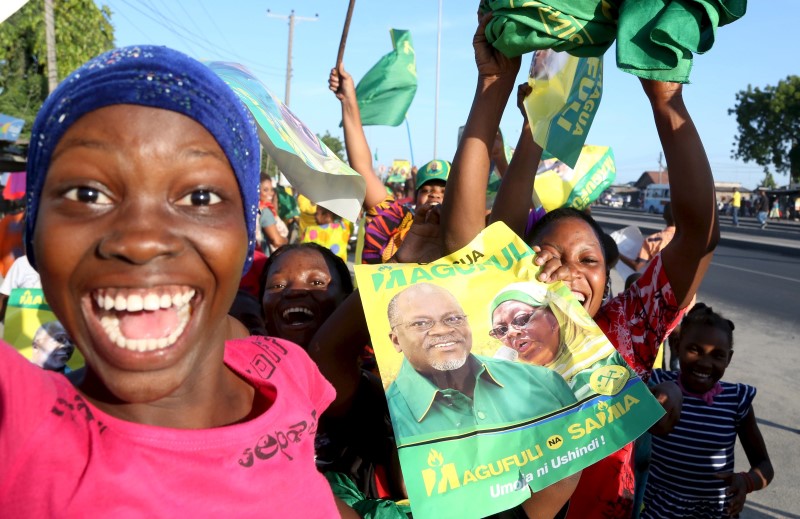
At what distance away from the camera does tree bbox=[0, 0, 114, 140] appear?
19109mm

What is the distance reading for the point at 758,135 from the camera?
149 ft

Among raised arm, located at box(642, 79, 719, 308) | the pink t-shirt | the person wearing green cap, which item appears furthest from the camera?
raised arm, located at box(642, 79, 719, 308)

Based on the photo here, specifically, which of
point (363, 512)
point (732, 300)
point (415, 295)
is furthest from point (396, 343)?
point (732, 300)

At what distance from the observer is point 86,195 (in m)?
0.98

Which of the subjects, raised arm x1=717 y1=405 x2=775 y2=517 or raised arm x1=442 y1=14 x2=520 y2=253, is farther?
raised arm x1=717 y1=405 x2=775 y2=517

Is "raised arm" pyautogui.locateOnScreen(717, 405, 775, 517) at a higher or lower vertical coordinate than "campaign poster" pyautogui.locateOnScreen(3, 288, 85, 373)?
lower

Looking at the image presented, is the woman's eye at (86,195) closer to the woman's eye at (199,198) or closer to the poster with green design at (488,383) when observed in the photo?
the woman's eye at (199,198)

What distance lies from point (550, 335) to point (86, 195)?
99 centimetres

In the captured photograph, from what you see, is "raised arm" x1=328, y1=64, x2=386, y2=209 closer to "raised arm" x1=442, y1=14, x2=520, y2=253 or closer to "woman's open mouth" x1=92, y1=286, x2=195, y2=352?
"raised arm" x1=442, y1=14, x2=520, y2=253

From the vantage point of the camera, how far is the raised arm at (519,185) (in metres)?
2.06

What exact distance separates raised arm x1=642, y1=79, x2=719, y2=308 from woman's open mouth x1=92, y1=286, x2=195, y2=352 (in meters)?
1.23

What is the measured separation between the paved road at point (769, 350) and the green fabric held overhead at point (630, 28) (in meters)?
3.46

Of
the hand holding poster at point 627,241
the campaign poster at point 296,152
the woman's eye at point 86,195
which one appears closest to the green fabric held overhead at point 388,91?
the hand holding poster at point 627,241

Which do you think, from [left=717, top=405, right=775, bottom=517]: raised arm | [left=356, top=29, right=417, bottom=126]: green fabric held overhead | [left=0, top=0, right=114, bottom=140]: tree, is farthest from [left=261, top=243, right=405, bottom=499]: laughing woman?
[left=0, top=0, right=114, bottom=140]: tree
